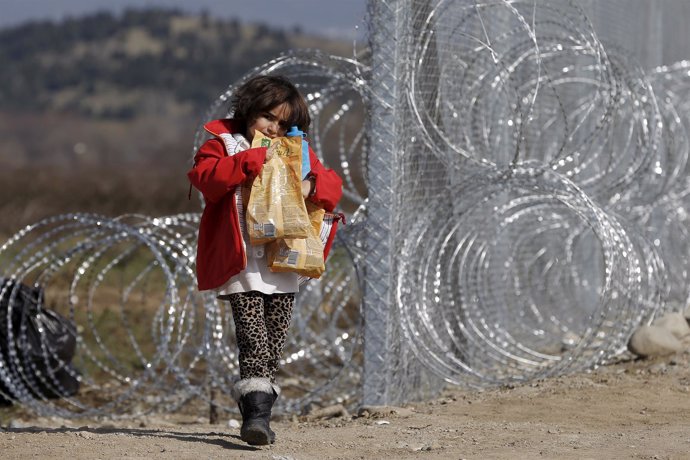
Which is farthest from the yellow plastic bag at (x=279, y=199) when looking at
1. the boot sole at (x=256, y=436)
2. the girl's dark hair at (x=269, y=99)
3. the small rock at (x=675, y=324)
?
the small rock at (x=675, y=324)

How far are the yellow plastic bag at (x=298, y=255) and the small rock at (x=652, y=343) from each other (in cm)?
286

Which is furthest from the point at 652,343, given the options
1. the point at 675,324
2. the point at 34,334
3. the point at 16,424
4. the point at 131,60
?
the point at 131,60

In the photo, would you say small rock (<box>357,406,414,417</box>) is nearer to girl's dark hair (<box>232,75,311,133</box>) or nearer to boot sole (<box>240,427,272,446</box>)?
boot sole (<box>240,427,272,446</box>)

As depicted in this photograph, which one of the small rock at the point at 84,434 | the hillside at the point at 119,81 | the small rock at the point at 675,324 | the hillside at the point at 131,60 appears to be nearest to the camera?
the small rock at the point at 84,434

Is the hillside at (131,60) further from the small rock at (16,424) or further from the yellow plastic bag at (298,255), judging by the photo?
the yellow plastic bag at (298,255)

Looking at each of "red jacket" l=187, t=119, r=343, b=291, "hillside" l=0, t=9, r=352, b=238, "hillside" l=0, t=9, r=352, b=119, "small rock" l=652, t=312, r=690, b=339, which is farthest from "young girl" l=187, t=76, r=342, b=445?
"hillside" l=0, t=9, r=352, b=119

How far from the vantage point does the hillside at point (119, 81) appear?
247 ft

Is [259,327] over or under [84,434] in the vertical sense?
over

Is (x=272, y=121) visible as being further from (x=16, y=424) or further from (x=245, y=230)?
(x=16, y=424)

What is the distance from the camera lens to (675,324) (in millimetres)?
Result: 7797

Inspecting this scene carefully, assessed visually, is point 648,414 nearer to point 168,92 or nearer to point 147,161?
point 147,161

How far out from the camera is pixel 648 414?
598cm

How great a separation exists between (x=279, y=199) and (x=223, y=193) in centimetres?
20

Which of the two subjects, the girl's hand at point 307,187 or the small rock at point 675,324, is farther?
the small rock at point 675,324
